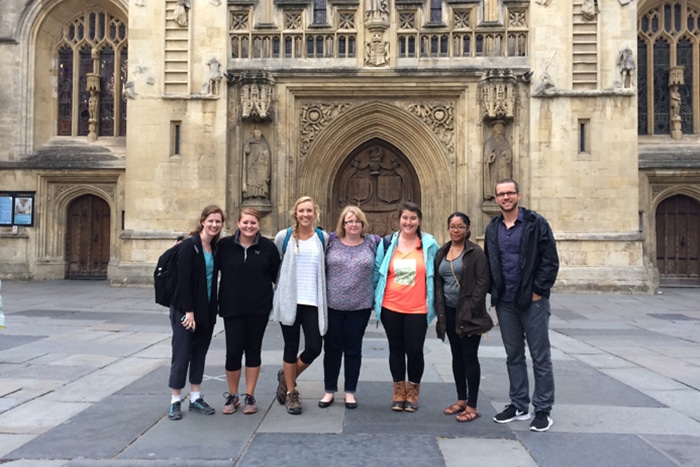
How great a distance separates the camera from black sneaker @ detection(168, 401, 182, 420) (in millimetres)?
4480

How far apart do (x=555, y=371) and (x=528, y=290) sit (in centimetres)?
240

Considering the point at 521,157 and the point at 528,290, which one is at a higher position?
the point at 521,157

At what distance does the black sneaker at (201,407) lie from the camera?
4605mm

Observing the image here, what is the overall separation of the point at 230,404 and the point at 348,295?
1328mm

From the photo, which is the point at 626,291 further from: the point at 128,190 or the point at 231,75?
the point at 128,190

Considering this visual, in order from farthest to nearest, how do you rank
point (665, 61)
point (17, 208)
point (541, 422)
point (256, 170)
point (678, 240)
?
point (665, 61) → point (17, 208) → point (678, 240) → point (256, 170) → point (541, 422)

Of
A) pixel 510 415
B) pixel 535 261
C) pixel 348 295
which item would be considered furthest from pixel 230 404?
pixel 535 261

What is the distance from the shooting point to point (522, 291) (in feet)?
14.4

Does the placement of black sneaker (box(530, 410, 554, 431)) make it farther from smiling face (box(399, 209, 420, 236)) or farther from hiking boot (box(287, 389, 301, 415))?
hiking boot (box(287, 389, 301, 415))

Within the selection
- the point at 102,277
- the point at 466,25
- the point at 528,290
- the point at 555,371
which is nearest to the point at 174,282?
the point at 528,290

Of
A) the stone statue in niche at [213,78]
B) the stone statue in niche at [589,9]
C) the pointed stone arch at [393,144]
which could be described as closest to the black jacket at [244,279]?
the pointed stone arch at [393,144]

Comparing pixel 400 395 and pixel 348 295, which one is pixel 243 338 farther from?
pixel 400 395

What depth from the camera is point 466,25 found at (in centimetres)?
1488

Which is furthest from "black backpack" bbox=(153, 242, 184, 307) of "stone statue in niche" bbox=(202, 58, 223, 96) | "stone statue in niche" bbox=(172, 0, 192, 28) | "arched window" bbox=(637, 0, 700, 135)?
"arched window" bbox=(637, 0, 700, 135)
